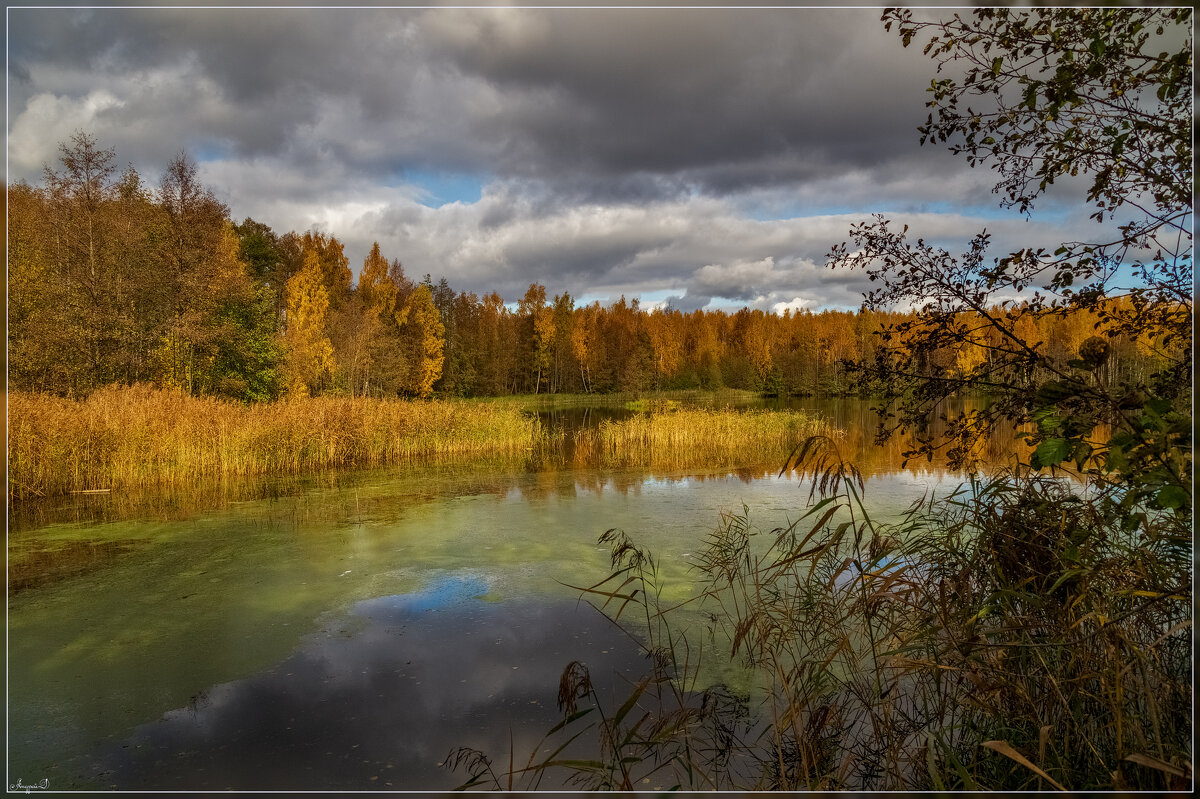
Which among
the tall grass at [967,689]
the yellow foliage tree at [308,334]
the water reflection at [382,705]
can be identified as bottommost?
the water reflection at [382,705]

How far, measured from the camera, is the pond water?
3023 mm

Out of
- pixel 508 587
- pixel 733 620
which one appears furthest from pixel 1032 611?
A: pixel 508 587

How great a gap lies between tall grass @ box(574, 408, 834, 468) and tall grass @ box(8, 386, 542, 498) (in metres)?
1.75

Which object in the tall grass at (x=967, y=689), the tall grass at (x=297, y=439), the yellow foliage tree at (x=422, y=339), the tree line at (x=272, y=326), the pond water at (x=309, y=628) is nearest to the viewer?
the tall grass at (x=967, y=689)

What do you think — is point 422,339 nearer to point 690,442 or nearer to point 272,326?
point 272,326

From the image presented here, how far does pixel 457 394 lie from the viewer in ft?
105

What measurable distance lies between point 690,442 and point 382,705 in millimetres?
10629

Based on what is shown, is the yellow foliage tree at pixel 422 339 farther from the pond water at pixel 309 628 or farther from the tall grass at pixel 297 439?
the pond water at pixel 309 628

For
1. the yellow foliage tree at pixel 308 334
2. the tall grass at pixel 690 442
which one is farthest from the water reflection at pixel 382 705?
the yellow foliage tree at pixel 308 334

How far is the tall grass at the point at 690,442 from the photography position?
476 inches

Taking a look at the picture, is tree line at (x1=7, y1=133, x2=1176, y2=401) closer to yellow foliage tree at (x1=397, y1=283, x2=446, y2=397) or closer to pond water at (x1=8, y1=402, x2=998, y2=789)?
yellow foliage tree at (x1=397, y1=283, x2=446, y2=397)

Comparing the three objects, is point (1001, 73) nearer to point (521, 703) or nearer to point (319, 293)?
point (521, 703)

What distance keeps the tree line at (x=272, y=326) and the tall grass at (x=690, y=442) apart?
3494mm

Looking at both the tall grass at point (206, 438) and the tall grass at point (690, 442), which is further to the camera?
the tall grass at point (690, 442)
